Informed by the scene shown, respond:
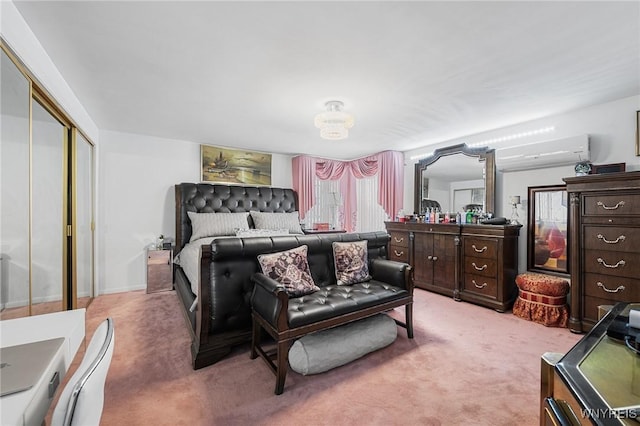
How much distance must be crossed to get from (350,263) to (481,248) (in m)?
1.90

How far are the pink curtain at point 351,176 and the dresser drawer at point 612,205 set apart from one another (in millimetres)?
2497

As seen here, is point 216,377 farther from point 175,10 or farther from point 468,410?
point 175,10

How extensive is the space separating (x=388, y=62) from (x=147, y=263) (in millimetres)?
4005

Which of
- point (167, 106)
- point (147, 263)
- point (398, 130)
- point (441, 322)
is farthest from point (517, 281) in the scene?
point (147, 263)

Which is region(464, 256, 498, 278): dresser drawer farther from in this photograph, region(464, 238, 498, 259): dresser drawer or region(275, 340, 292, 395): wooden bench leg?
region(275, 340, 292, 395): wooden bench leg

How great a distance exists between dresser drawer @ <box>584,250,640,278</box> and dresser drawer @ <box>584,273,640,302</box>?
5 centimetres

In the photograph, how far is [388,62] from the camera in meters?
2.03

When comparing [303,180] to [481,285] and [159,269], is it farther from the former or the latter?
[481,285]

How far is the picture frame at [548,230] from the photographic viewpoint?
308 centimetres

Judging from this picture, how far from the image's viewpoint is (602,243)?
2459 mm

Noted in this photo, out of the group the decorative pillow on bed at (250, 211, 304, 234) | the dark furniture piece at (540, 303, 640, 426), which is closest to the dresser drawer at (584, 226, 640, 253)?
the dark furniture piece at (540, 303, 640, 426)

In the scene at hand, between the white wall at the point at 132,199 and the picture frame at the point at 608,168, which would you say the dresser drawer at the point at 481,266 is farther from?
the white wall at the point at 132,199

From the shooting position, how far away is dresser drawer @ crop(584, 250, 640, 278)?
2293mm

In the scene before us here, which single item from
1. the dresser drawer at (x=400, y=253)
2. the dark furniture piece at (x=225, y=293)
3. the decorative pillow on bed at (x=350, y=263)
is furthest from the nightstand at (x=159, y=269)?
the dresser drawer at (x=400, y=253)
